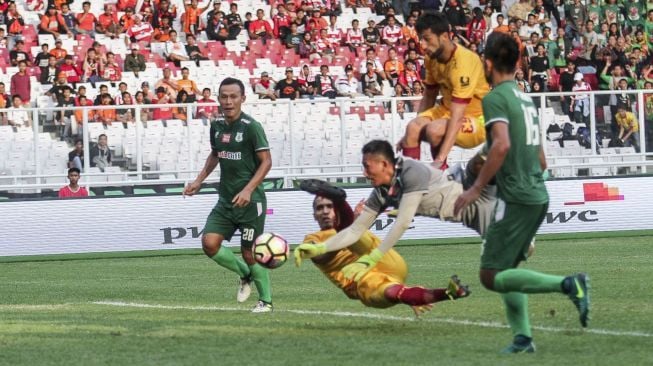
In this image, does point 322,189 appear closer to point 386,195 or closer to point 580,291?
point 386,195

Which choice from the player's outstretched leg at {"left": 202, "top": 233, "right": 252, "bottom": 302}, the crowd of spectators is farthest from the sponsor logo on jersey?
the crowd of spectators

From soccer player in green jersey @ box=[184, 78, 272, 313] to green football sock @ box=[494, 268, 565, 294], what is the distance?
434 centimetres

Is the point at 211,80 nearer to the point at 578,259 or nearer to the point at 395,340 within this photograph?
the point at 578,259

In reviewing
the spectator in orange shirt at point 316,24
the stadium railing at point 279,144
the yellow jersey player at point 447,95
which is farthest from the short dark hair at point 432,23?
the spectator in orange shirt at point 316,24

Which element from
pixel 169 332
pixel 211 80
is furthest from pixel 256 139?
pixel 211 80

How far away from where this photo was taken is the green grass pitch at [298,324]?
30.3ft

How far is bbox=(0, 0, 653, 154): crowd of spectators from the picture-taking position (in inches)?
1140

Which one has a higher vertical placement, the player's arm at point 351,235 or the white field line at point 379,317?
the player's arm at point 351,235

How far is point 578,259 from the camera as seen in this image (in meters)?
18.7

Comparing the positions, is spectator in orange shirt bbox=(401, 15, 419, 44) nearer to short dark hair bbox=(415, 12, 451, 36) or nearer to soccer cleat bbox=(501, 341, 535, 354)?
short dark hair bbox=(415, 12, 451, 36)

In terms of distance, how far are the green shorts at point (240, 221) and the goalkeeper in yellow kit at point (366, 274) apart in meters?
1.82

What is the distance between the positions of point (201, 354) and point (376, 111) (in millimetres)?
15993

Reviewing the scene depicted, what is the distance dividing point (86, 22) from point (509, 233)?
931 inches

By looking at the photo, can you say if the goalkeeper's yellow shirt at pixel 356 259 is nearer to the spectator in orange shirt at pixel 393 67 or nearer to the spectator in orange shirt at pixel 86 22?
the spectator in orange shirt at pixel 393 67
